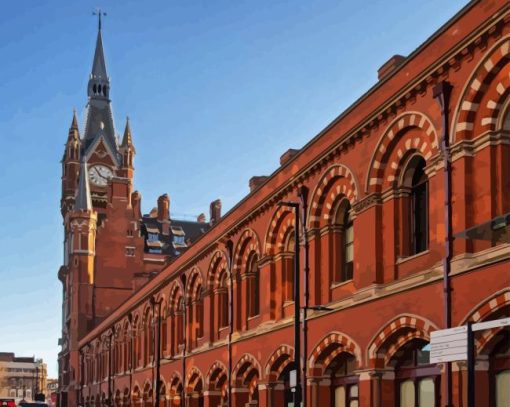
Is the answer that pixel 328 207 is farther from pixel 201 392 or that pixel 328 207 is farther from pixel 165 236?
pixel 165 236

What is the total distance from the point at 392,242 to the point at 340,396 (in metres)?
6.20

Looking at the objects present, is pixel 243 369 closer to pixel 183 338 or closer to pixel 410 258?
pixel 183 338

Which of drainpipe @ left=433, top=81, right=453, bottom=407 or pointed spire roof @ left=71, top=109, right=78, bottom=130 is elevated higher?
pointed spire roof @ left=71, top=109, right=78, bottom=130

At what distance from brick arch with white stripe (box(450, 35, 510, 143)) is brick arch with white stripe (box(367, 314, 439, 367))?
173 inches

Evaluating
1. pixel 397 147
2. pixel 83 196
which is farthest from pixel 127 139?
pixel 397 147

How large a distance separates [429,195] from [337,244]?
619cm

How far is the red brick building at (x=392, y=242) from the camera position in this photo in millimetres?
19719

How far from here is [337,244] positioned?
91.9ft

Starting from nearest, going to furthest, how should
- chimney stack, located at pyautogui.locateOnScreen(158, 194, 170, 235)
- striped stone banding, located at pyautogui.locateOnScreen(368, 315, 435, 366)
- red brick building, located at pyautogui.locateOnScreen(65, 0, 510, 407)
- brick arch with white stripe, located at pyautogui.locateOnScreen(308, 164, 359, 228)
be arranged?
red brick building, located at pyautogui.locateOnScreen(65, 0, 510, 407) → striped stone banding, located at pyautogui.locateOnScreen(368, 315, 435, 366) → brick arch with white stripe, located at pyautogui.locateOnScreen(308, 164, 359, 228) → chimney stack, located at pyautogui.locateOnScreen(158, 194, 170, 235)

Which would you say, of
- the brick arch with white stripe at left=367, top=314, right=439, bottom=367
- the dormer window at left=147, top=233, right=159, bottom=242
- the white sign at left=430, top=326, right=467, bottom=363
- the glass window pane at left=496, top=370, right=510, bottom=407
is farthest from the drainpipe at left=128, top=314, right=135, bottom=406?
the dormer window at left=147, top=233, right=159, bottom=242

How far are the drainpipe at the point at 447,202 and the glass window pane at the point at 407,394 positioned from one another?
3470 mm

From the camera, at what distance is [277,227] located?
33062 mm

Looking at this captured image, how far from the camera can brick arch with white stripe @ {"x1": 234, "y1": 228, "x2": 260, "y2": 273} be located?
116 feet

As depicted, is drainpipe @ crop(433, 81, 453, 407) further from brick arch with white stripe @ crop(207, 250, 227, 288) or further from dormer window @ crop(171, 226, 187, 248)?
dormer window @ crop(171, 226, 187, 248)
